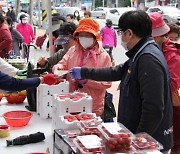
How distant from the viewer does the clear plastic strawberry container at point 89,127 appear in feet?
5.75

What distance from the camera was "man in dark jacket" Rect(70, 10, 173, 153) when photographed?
2.04 m

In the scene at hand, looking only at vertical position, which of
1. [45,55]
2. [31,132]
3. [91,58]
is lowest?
[45,55]

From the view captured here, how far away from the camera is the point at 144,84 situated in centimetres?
204

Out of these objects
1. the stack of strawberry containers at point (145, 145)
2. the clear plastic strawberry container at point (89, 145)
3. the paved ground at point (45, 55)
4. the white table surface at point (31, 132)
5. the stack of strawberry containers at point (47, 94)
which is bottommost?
the paved ground at point (45, 55)

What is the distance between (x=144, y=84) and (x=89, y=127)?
440 mm

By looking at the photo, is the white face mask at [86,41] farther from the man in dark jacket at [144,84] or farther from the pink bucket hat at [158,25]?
the man in dark jacket at [144,84]

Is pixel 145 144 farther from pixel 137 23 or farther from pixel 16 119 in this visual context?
pixel 16 119

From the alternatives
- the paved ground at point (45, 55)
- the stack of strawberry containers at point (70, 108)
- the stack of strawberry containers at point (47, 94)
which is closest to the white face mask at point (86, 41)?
the stack of strawberry containers at point (47, 94)

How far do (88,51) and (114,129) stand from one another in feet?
4.88

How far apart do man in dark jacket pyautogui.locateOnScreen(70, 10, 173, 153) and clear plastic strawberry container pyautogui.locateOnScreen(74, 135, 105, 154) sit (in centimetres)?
52

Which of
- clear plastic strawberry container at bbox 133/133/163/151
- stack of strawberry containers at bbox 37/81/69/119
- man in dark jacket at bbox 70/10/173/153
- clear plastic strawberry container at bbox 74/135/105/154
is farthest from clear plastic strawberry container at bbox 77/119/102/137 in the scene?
stack of strawberry containers at bbox 37/81/69/119

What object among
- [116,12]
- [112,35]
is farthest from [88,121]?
[116,12]


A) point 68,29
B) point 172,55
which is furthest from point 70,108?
point 68,29

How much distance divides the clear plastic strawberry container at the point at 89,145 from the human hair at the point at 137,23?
0.77 metres
